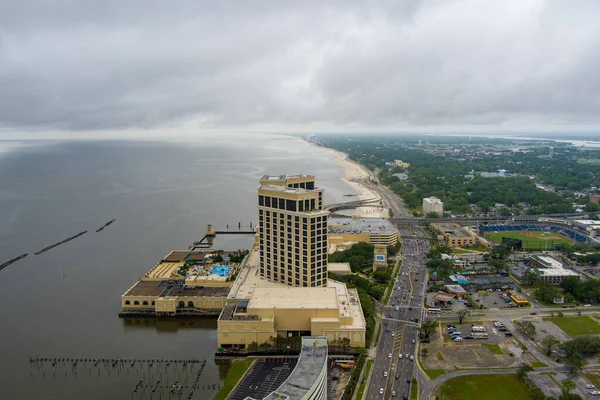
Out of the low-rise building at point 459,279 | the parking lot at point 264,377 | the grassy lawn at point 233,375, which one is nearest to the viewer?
the parking lot at point 264,377

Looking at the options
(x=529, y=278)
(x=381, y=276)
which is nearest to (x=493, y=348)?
(x=381, y=276)

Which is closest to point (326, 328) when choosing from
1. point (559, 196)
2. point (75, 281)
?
point (75, 281)

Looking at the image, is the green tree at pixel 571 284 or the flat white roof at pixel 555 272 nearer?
the green tree at pixel 571 284

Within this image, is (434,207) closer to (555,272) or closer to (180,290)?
(555,272)

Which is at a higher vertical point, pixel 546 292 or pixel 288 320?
pixel 288 320

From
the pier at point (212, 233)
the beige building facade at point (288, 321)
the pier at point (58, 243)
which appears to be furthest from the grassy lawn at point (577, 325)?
the pier at point (58, 243)

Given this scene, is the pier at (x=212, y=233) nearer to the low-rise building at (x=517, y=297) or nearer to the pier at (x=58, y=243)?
the pier at (x=58, y=243)

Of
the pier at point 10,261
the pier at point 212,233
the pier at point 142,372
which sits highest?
the pier at point 142,372
